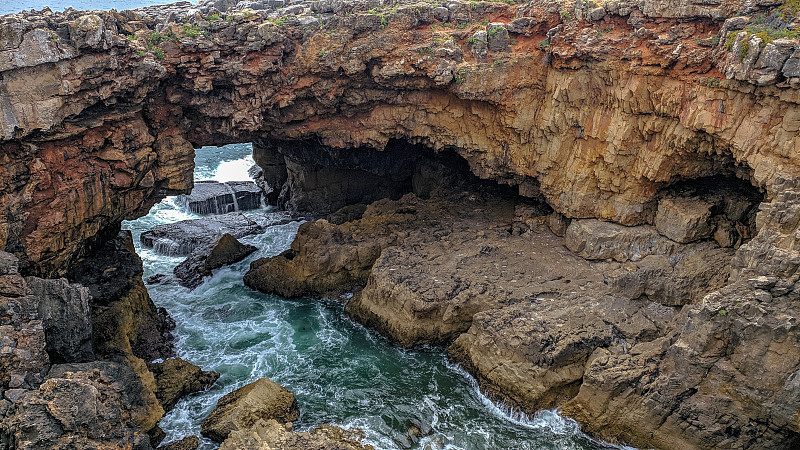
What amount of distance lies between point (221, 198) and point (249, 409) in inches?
765

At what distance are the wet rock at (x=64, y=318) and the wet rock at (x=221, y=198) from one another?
17441 millimetres

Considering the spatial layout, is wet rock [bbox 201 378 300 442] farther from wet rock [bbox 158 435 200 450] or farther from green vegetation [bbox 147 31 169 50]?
green vegetation [bbox 147 31 169 50]

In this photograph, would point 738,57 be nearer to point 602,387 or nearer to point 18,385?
point 602,387

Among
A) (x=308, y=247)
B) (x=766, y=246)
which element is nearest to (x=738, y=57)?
(x=766, y=246)

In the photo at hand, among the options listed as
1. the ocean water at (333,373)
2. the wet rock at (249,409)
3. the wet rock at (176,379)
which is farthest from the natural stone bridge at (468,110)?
the wet rock at (249,409)

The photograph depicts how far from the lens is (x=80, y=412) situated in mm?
11648

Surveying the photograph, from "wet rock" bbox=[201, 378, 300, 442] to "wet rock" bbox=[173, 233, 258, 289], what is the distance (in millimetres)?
9486

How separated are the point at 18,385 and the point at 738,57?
62.6 ft

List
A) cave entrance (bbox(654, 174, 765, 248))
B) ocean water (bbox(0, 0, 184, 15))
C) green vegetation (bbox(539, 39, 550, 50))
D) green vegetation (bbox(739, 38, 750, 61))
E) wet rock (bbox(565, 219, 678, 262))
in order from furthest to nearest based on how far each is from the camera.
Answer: ocean water (bbox(0, 0, 184, 15))
green vegetation (bbox(539, 39, 550, 50))
wet rock (bbox(565, 219, 678, 262))
cave entrance (bbox(654, 174, 765, 248))
green vegetation (bbox(739, 38, 750, 61))

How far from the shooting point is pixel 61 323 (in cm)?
1404

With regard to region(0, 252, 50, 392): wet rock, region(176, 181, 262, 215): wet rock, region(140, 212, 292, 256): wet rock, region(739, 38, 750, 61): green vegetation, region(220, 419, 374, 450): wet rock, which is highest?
region(739, 38, 750, 61): green vegetation

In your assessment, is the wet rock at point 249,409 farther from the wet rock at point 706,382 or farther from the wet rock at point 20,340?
the wet rock at point 706,382

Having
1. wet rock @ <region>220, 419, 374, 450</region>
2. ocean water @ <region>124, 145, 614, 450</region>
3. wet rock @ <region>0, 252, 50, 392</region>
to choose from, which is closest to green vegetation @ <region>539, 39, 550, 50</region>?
ocean water @ <region>124, 145, 614, 450</region>

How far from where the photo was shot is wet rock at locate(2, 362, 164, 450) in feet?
35.7
